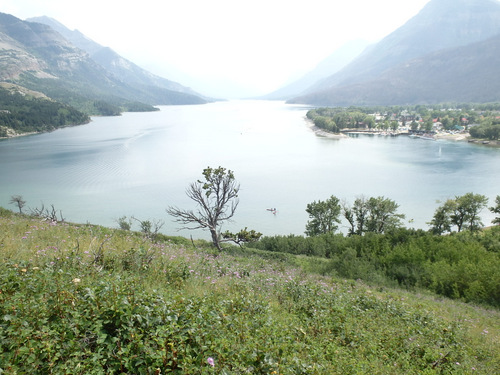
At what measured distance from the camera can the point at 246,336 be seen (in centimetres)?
341

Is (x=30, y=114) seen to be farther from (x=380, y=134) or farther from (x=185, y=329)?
(x=185, y=329)

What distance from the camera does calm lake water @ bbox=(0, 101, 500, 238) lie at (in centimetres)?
3122

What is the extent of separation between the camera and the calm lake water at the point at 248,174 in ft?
102

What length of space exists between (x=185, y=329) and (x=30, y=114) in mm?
120057

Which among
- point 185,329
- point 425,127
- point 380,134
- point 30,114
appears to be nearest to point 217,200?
point 185,329

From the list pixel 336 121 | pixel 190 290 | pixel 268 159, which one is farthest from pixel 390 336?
pixel 336 121

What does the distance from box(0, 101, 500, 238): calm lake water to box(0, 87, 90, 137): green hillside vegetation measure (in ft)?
51.8

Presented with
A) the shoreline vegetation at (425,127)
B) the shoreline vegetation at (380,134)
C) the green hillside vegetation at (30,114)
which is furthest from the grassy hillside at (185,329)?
the green hillside vegetation at (30,114)

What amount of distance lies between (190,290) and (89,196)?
111 ft

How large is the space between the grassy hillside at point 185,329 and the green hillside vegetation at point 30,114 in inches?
3847

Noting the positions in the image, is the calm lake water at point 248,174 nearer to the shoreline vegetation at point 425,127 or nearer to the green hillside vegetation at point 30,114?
the shoreline vegetation at point 425,127

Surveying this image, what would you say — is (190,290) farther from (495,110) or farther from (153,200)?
(495,110)

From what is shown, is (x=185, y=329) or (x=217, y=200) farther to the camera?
(x=217, y=200)

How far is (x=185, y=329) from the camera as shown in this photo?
10.1 ft
